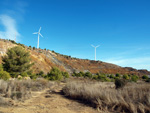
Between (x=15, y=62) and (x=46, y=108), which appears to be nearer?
(x=46, y=108)

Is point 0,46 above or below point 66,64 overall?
above

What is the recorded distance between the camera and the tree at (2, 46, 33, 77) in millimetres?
20453

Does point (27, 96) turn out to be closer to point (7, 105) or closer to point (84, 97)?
point (7, 105)

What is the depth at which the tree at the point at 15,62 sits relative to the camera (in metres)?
20.5

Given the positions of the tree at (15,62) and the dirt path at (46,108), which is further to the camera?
the tree at (15,62)

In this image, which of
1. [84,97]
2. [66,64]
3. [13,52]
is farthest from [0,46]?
[84,97]

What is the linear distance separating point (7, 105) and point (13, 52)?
1831 cm

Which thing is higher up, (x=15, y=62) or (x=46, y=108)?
(x=15, y=62)

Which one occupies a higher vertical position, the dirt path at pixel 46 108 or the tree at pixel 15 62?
the tree at pixel 15 62

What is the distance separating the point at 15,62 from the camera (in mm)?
20875

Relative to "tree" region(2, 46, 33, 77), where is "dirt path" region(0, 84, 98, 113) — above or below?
below

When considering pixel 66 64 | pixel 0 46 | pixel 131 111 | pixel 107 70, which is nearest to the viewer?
pixel 131 111

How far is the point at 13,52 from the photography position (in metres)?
21.2

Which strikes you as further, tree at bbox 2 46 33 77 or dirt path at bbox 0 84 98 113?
tree at bbox 2 46 33 77
